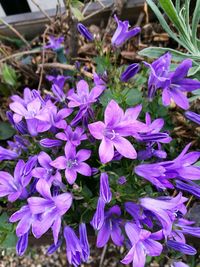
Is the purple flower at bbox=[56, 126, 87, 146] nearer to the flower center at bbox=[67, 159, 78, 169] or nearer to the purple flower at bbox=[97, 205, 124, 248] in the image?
the flower center at bbox=[67, 159, 78, 169]

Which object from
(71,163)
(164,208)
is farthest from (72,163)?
(164,208)

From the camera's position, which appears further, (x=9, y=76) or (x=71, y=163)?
(x=9, y=76)

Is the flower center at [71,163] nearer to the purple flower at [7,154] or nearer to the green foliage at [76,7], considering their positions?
Result: the purple flower at [7,154]

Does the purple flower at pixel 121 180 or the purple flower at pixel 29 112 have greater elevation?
the purple flower at pixel 29 112

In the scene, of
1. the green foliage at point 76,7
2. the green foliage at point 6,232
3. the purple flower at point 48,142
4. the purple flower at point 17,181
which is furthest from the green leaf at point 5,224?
the green foliage at point 76,7

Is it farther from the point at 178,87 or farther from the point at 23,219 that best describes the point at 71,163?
the point at 178,87
